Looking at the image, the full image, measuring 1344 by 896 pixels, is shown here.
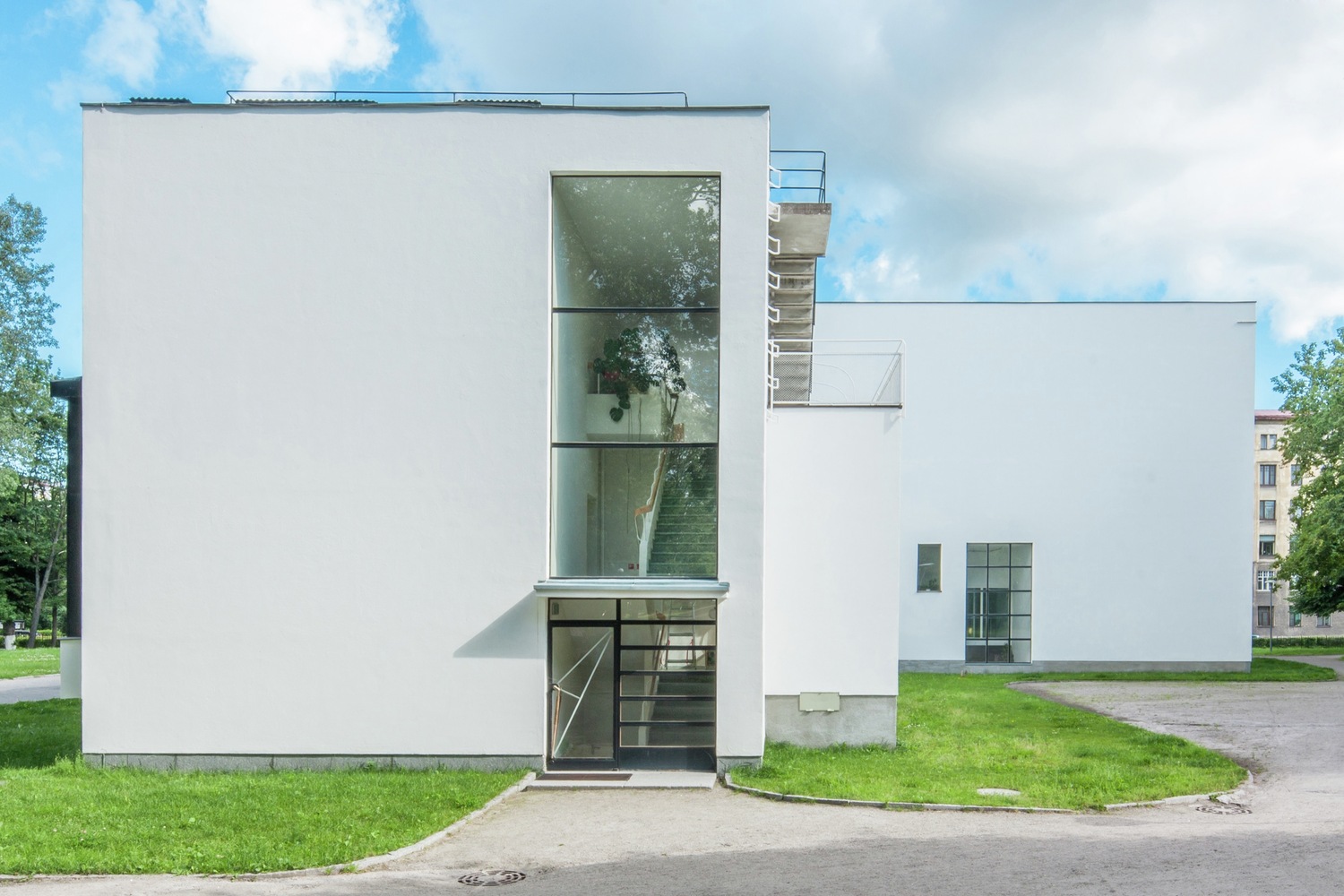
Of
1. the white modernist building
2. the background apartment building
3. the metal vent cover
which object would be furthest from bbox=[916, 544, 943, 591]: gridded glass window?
the background apartment building

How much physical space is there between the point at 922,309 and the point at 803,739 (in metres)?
18.8

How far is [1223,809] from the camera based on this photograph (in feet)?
36.0

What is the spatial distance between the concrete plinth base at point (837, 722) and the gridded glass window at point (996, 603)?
642 inches

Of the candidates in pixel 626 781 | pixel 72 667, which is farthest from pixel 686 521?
pixel 72 667

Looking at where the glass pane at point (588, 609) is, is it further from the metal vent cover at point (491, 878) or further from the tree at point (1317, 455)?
the tree at point (1317, 455)

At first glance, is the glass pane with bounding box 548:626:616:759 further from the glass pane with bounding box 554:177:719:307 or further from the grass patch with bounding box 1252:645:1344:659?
the grass patch with bounding box 1252:645:1344:659

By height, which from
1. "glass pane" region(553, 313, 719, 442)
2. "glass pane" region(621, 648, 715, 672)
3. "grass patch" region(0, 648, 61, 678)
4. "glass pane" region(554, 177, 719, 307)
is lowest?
"grass patch" region(0, 648, 61, 678)

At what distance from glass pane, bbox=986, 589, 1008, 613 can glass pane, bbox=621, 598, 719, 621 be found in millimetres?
18735

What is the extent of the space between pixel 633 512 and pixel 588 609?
144 centimetres

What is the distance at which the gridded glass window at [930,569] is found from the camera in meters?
29.9

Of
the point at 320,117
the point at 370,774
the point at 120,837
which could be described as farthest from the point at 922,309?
the point at 120,837

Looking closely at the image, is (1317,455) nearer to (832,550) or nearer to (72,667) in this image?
(832,550)

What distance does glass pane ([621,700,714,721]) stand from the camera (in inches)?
535

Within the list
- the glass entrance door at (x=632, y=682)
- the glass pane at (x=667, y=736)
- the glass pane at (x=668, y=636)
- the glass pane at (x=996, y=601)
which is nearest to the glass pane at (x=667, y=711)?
the glass entrance door at (x=632, y=682)
